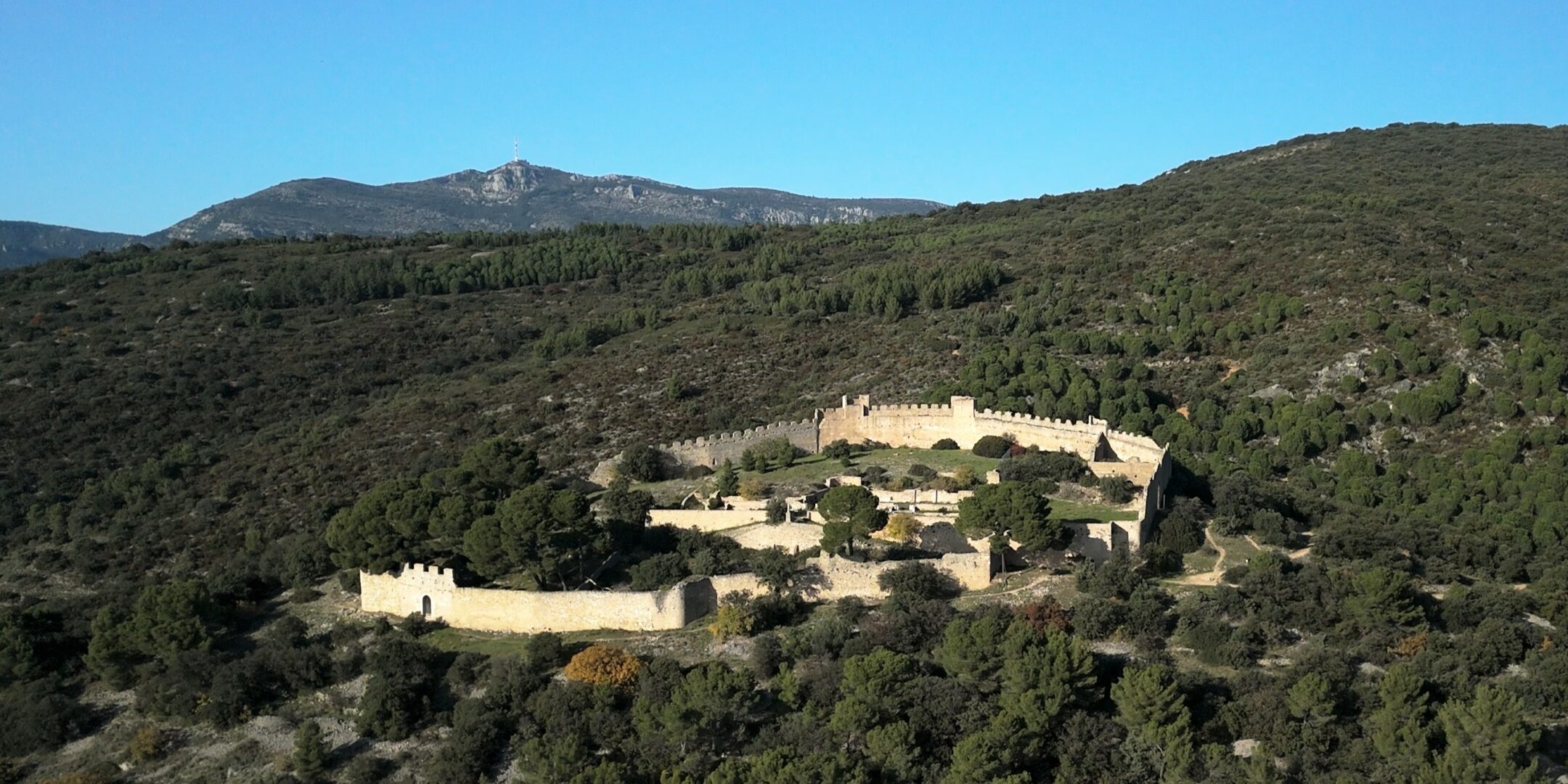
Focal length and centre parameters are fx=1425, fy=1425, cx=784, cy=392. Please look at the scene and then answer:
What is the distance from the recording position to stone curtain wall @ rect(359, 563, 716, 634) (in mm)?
36188

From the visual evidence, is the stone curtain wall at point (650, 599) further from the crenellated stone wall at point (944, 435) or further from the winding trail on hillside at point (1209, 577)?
the crenellated stone wall at point (944, 435)

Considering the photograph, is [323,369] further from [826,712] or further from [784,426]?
[826,712]

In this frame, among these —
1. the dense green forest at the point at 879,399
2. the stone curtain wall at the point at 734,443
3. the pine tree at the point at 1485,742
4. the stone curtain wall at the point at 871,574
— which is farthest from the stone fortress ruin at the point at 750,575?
the pine tree at the point at 1485,742

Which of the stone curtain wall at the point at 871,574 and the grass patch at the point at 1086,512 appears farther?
the grass patch at the point at 1086,512

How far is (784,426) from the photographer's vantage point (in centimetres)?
5006

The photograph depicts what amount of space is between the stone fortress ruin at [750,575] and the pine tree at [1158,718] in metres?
6.37

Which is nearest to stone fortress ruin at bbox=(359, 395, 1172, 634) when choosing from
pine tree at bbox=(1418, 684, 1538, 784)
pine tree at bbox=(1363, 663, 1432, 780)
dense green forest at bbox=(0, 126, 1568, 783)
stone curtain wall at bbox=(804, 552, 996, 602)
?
stone curtain wall at bbox=(804, 552, 996, 602)

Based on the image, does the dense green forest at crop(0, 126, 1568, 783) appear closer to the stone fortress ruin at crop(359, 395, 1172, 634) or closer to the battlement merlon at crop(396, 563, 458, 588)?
the stone fortress ruin at crop(359, 395, 1172, 634)

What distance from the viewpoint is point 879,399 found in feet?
196

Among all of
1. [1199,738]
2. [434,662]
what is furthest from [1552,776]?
[434,662]

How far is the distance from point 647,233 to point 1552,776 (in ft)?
347

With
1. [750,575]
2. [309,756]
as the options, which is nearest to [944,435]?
[750,575]

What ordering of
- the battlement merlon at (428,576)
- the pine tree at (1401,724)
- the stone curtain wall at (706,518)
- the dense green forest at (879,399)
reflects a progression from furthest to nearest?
the stone curtain wall at (706,518), the battlement merlon at (428,576), the dense green forest at (879,399), the pine tree at (1401,724)

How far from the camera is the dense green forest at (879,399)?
31.2 metres
